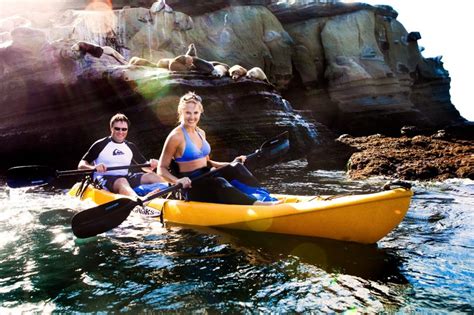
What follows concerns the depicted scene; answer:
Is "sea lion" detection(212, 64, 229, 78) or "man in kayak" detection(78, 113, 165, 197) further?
"sea lion" detection(212, 64, 229, 78)

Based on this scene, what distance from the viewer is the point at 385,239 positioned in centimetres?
401

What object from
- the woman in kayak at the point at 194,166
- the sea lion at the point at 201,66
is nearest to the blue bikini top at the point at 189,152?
the woman in kayak at the point at 194,166

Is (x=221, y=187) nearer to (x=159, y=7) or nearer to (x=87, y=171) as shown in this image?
(x=87, y=171)

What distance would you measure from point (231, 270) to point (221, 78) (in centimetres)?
828

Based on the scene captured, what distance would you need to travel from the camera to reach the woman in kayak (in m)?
4.40

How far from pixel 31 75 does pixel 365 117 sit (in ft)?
57.3

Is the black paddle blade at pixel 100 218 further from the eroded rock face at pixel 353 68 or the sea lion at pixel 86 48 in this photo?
the eroded rock face at pixel 353 68

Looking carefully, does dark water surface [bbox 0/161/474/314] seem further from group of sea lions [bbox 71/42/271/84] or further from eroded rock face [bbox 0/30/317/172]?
group of sea lions [bbox 71/42/271/84]

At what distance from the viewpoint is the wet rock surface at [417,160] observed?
7.78m

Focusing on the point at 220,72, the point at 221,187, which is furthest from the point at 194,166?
the point at 220,72

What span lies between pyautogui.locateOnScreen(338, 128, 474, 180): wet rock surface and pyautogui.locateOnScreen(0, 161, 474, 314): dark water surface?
9.47 feet

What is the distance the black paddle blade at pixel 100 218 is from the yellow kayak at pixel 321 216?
657 millimetres

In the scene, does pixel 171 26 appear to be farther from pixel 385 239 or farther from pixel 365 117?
pixel 385 239

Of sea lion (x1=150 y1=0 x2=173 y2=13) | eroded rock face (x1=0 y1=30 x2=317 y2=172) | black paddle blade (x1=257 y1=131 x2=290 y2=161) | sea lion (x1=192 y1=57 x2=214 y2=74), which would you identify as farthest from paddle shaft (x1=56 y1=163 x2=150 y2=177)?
sea lion (x1=150 y1=0 x2=173 y2=13)
